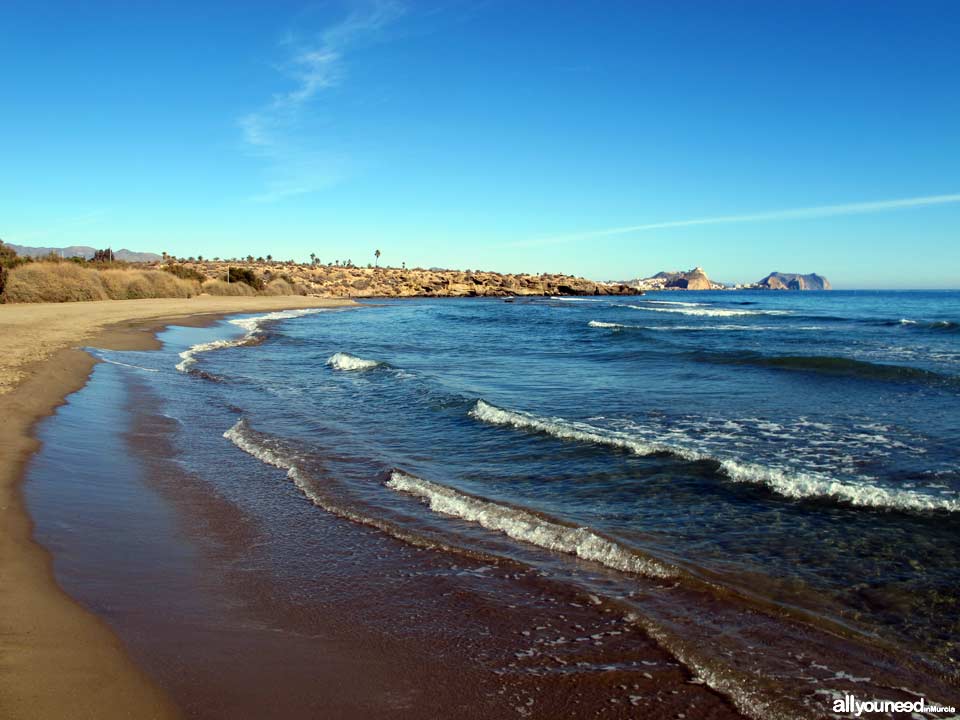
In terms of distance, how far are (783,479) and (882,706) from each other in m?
4.51

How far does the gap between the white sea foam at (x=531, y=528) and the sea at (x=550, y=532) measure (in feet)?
0.11

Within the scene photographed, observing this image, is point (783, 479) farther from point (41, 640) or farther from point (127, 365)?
point (127, 365)

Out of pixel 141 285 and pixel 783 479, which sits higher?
pixel 141 285

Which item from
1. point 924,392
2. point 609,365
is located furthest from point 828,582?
point 609,365

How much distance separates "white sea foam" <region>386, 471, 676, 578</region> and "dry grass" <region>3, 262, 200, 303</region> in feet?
130

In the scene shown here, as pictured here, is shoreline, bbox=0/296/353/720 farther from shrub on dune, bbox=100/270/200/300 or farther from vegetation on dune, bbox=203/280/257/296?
vegetation on dune, bbox=203/280/257/296

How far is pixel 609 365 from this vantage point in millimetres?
19922

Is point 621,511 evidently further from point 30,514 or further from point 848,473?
point 30,514

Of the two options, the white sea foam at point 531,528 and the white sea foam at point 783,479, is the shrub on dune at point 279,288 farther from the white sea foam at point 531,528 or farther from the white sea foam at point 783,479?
the white sea foam at point 531,528

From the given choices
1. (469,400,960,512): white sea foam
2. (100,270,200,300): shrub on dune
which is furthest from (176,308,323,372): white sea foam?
(100,270,200,300): shrub on dune

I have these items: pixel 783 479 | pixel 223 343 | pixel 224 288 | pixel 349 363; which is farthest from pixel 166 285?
pixel 783 479

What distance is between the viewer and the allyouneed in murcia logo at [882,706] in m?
3.44

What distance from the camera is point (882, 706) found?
3.49 meters

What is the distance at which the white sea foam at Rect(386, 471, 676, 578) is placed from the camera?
5384 millimetres
